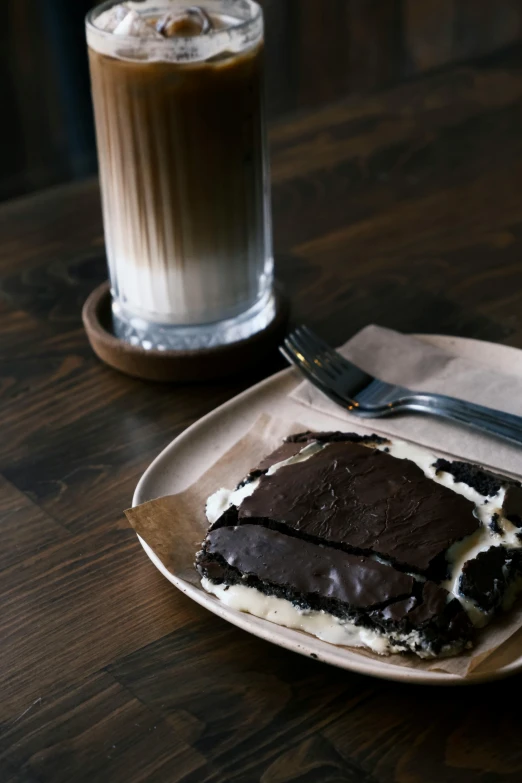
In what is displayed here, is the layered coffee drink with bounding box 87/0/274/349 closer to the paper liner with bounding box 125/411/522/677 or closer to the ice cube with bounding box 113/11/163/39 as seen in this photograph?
the ice cube with bounding box 113/11/163/39

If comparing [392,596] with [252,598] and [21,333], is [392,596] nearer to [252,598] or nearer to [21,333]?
[252,598]

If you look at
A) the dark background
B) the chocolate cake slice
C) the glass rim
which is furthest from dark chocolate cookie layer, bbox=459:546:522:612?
the dark background

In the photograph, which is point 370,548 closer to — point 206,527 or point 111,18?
point 206,527

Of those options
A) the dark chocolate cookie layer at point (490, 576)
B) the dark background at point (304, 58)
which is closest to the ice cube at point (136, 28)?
the dark chocolate cookie layer at point (490, 576)

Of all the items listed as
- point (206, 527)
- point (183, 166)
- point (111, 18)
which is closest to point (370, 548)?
point (206, 527)

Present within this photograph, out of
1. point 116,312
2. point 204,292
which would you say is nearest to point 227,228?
point 204,292
